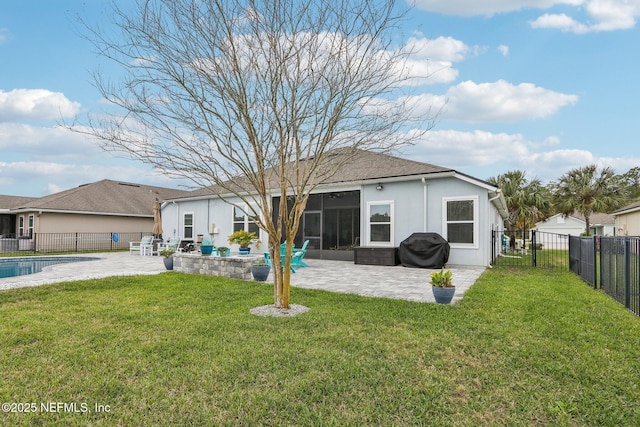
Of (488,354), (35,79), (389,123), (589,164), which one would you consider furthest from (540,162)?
(35,79)

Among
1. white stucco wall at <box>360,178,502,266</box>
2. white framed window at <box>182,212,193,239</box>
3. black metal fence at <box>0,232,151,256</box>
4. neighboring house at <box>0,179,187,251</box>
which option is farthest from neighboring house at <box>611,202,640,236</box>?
black metal fence at <box>0,232,151,256</box>

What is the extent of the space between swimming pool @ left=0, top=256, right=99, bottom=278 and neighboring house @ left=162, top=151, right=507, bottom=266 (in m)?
6.15

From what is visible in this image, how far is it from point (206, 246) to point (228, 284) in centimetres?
238

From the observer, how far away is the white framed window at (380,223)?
1254cm

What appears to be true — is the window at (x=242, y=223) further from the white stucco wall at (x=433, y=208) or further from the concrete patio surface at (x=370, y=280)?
the concrete patio surface at (x=370, y=280)

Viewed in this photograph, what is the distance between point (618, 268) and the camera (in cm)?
629

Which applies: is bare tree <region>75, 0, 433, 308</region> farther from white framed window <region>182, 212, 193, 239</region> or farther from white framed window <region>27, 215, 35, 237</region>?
white framed window <region>27, 215, 35, 237</region>

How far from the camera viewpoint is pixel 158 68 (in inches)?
194

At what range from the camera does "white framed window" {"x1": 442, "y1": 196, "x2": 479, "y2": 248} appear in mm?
11094

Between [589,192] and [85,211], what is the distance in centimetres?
3620

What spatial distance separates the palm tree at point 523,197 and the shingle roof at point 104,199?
20808mm

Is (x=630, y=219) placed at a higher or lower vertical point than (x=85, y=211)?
lower

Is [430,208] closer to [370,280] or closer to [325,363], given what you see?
[370,280]

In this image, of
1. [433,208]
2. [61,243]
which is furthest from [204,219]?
[433,208]
